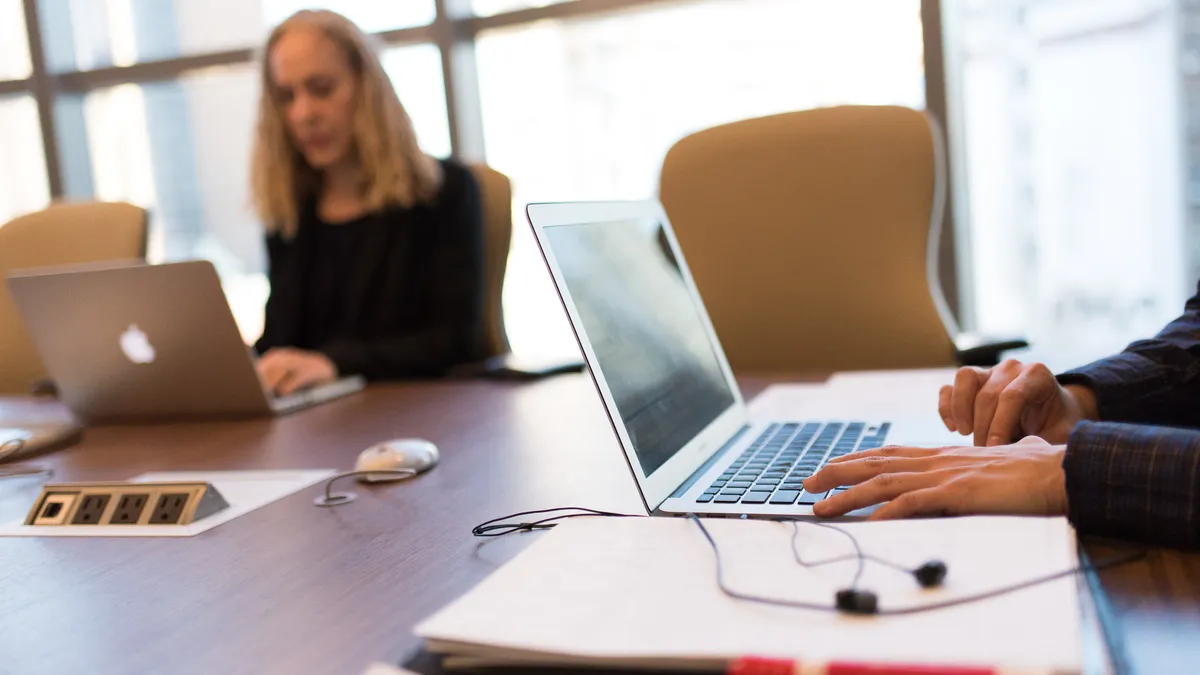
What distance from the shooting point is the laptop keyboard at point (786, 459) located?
80 cm

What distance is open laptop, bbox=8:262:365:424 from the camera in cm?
135

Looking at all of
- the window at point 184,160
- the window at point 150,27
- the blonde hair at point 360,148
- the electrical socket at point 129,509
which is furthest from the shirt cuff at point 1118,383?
the window at point 184,160

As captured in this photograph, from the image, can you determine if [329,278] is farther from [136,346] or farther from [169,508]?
[169,508]

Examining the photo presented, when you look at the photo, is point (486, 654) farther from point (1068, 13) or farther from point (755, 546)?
point (1068, 13)

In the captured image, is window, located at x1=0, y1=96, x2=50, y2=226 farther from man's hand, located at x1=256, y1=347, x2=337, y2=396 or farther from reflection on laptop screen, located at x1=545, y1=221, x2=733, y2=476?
reflection on laptop screen, located at x1=545, y1=221, x2=733, y2=476

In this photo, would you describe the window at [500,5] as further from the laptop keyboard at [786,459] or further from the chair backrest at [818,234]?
the laptop keyboard at [786,459]

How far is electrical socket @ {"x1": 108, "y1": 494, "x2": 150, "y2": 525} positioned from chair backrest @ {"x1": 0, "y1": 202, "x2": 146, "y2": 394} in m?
A: 1.40

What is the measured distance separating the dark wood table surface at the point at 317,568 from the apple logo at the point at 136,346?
0.56ft

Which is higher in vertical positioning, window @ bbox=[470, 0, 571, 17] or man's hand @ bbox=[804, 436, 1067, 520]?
window @ bbox=[470, 0, 571, 17]

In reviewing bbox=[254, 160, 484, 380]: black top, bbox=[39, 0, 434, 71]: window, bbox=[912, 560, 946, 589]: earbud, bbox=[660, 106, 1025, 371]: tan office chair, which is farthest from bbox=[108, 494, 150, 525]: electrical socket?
bbox=[39, 0, 434, 71]: window

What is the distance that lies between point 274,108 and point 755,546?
193 cm

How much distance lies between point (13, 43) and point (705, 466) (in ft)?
13.5

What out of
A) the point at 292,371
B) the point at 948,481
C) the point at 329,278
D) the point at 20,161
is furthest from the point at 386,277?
the point at 20,161

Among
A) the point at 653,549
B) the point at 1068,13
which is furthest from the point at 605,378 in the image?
the point at 1068,13
